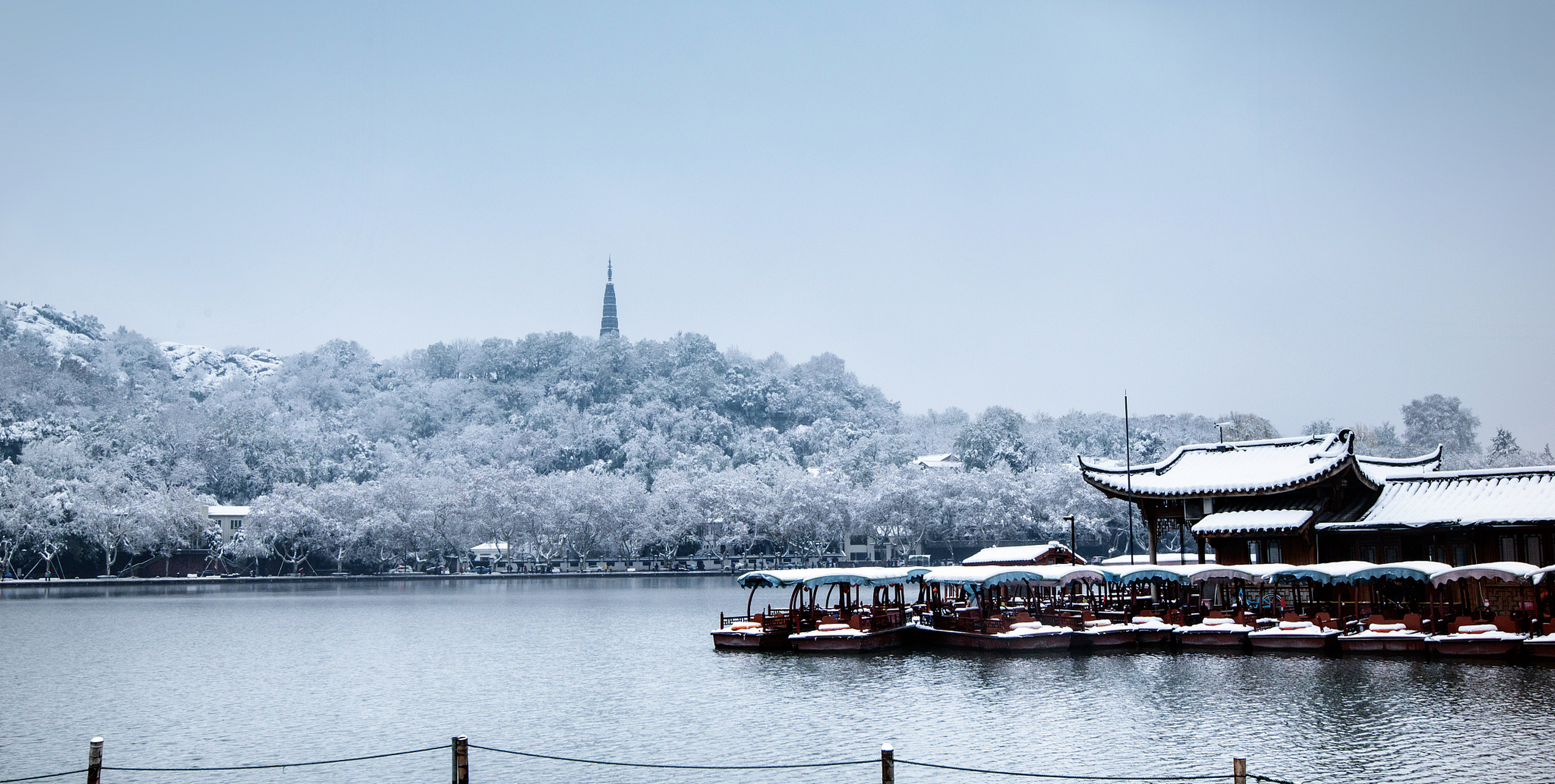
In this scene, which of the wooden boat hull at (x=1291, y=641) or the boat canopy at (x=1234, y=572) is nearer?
the wooden boat hull at (x=1291, y=641)

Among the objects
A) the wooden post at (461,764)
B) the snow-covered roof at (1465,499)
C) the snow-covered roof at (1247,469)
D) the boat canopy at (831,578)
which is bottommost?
the wooden post at (461,764)

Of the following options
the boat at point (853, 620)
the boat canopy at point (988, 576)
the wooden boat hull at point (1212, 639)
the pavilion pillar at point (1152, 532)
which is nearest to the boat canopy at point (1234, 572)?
the wooden boat hull at point (1212, 639)

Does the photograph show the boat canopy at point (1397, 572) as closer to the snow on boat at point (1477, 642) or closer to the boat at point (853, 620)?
the snow on boat at point (1477, 642)

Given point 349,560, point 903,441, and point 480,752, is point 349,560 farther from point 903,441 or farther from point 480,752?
point 480,752

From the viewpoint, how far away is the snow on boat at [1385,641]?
41094 millimetres

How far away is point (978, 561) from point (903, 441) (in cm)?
10673

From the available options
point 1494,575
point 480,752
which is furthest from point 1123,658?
point 480,752

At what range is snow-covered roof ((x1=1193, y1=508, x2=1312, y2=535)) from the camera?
49625 mm

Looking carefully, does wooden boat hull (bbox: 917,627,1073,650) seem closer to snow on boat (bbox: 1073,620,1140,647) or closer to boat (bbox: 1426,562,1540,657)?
snow on boat (bbox: 1073,620,1140,647)

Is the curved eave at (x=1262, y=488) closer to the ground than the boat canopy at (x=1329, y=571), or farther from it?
farther from it

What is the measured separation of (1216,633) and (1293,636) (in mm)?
2897

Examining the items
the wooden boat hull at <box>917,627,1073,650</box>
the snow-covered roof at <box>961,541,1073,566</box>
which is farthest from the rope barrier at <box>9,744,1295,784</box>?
the snow-covered roof at <box>961,541,1073,566</box>

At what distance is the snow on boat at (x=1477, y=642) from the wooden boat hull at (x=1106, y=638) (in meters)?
10.2

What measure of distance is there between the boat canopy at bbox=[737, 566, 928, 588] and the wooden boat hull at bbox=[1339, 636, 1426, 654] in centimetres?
1555
